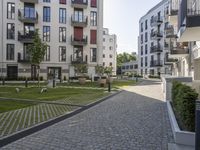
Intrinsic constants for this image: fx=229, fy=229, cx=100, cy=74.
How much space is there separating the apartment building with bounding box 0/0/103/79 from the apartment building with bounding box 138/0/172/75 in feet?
58.7

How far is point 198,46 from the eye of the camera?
1568 centimetres

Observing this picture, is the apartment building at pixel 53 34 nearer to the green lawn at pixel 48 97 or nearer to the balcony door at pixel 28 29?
the balcony door at pixel 28 29

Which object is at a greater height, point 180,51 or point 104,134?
point 180,51

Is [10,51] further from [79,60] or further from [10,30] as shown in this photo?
[79,60]

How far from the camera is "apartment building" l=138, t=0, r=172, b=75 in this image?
182 ft

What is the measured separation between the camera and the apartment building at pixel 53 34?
128ft

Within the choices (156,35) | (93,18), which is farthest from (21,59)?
(156,35)

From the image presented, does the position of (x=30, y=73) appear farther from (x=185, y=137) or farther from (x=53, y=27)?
(x=185, y=137)

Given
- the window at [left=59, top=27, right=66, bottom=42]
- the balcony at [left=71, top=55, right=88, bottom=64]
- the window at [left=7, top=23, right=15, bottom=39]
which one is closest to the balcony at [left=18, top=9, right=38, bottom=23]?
the window at [left=7, top=23, right=15, bottom=39]

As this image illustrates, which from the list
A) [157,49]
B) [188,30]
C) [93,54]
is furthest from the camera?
[157,49]

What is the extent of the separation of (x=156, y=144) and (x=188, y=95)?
1.59 meters

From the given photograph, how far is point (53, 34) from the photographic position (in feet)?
135

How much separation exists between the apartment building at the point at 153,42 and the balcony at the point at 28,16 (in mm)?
28417

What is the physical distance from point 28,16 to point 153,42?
1329 inches
